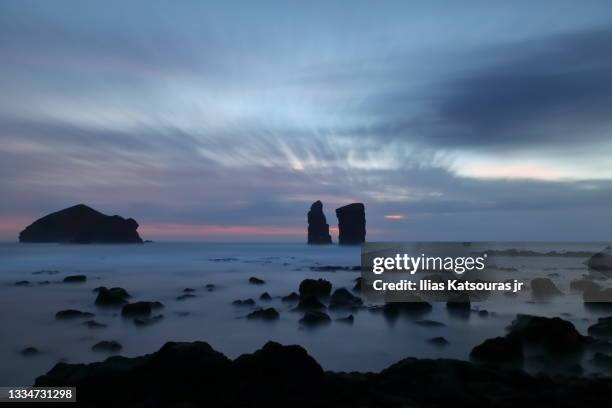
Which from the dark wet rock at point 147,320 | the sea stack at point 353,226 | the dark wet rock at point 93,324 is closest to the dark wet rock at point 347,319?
the dark wet rock at point 147,320

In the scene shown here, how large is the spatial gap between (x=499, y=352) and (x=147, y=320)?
16.8m

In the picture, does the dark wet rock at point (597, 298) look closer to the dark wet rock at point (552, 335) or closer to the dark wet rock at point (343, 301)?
the dark wet rock at point (343, 301)

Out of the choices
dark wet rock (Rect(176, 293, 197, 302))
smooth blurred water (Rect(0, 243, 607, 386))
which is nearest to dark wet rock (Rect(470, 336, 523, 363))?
smooth blurred water (Rect(0, 243, 607, 386))

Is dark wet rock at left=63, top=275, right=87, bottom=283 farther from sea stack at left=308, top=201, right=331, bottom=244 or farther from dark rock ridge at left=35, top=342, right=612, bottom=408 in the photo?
sea stack at left=308, top=201, right=331, bottom=244

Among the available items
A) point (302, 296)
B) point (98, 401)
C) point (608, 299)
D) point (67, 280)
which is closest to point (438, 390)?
point (98, 401)

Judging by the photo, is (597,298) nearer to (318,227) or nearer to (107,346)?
(107,346)

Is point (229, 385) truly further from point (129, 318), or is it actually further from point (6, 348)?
point (129, 318)

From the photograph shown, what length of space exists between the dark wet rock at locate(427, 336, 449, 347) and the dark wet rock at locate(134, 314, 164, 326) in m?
13.6

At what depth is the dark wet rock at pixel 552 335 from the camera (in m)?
14.7

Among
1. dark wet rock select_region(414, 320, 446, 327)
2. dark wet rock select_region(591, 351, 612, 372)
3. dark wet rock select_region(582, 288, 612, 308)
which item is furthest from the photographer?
→ dark wet rock select_region(582, 288, 612, 308)

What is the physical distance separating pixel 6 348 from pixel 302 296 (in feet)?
54.1

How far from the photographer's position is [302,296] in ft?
94.5

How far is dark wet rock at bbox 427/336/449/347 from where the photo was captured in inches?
702

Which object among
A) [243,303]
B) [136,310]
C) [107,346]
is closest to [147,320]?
[136,310]
